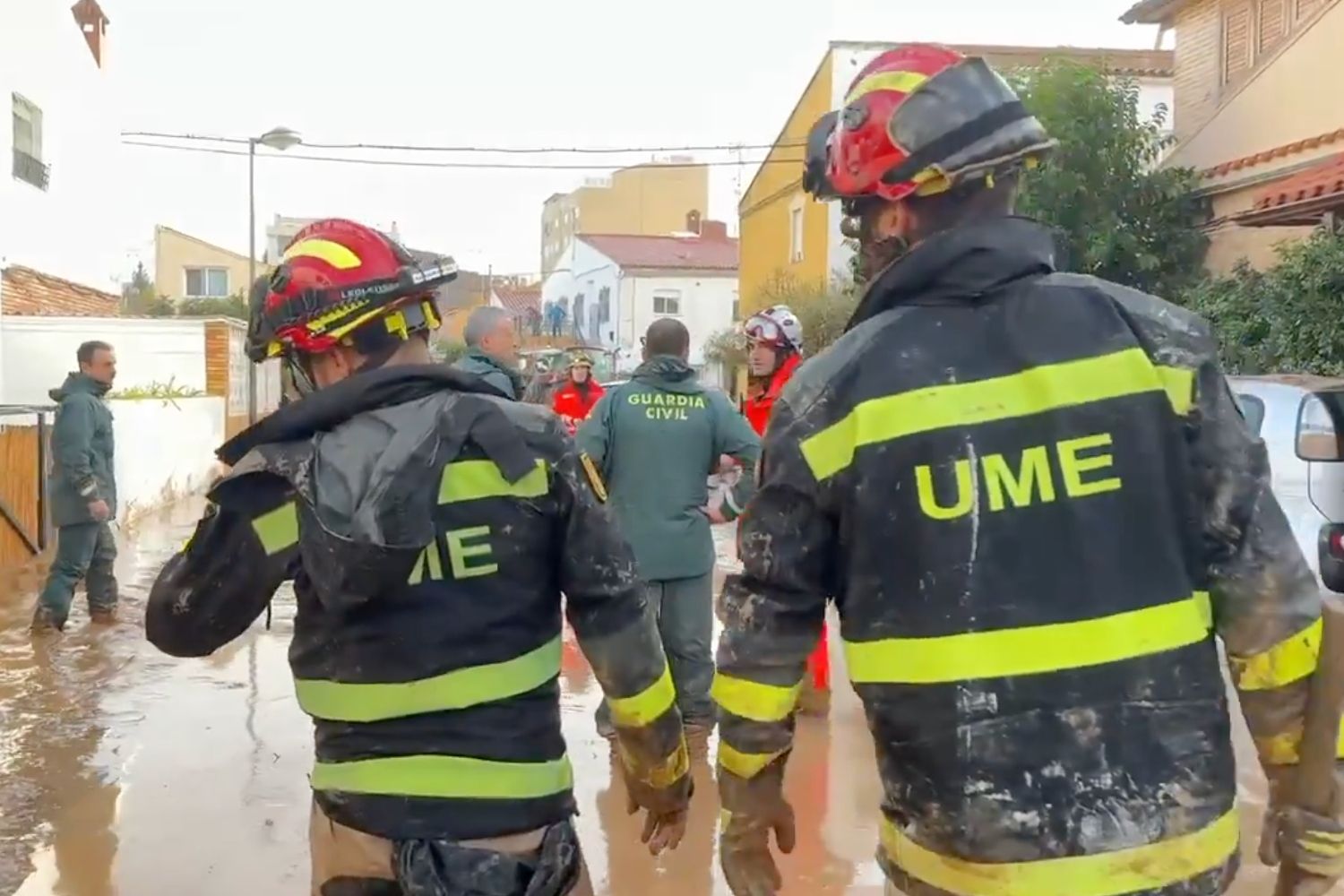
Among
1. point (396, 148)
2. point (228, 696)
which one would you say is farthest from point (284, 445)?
point (396, 148)

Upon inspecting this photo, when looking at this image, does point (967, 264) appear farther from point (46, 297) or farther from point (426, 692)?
point (46, 297)

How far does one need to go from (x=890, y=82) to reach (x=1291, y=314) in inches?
401

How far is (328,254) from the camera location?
2705mm

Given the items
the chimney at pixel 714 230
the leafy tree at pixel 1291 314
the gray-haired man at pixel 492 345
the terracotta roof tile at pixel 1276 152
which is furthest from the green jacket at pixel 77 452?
the chimney at pixel 714 230

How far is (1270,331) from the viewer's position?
470 inches

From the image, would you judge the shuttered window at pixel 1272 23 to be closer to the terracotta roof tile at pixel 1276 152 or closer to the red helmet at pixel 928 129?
the terracotta roof tile at pixel 1276 152

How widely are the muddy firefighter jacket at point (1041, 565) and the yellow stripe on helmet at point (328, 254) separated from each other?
926mm

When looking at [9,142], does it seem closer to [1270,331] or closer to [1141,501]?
[1270,331]

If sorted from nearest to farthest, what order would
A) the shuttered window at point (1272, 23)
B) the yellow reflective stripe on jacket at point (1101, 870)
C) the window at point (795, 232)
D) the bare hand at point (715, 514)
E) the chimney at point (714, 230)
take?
the yellow reflective stripe on jacket at point (1101, 870), the bare hand at point (715, 514), the shuttered window at point (1272, 23), the window at point (795, 232), the chimney at point (714, 230)

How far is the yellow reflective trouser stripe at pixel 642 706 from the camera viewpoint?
282 cm

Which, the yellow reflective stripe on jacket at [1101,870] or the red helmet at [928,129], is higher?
the red helmet at [928,129]

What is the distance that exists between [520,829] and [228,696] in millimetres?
5331

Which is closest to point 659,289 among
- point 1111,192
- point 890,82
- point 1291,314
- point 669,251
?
point 669,251

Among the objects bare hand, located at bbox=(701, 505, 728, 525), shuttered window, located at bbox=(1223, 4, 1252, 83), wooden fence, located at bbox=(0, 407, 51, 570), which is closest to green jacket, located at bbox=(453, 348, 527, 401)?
bare hand, located at bbox=(701, 505, 728, 525)
